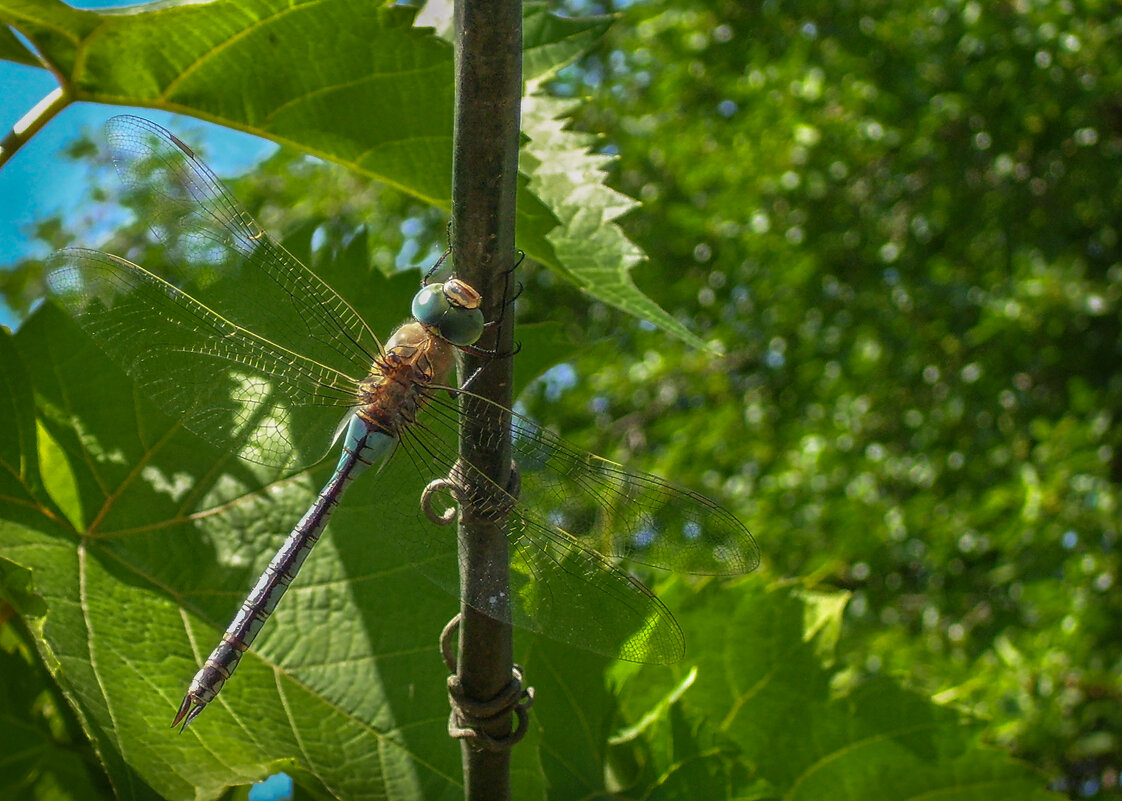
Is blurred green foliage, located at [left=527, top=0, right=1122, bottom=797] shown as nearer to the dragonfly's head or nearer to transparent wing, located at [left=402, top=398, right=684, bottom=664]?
transparent wing, located at [left=402, top=398, right=684, bottom=664]

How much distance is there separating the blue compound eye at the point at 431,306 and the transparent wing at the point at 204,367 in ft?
0.50

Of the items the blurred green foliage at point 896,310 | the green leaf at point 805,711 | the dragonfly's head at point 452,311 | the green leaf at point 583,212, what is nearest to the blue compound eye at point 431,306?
the dragonfly's head at point 452,311

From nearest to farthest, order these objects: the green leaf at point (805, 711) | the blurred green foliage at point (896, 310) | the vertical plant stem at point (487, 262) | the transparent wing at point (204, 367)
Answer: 1. the vertical plant stem at point (487, 262)
2. the transparent wing at point (204, 367)
3. the green leaf at point (805, 711)
4. the blurred green foliage at point (896, 310)

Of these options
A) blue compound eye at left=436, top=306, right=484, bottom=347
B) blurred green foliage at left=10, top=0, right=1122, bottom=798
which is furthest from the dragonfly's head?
blurred green foliage at left=10, top=0, right=1122, bottom=798

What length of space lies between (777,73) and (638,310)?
2871 millimetres

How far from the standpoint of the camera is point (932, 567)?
3.11 meters

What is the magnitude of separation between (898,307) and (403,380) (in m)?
2.82

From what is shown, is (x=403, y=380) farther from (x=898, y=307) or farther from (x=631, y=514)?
(x=898, y=307)

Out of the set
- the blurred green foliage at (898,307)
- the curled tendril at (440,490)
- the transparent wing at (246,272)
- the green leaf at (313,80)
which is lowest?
the blurred green foliage at (898,307)

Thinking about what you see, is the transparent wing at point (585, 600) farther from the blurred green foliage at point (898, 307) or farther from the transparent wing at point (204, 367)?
the blurred green foliage at point (898, 307)

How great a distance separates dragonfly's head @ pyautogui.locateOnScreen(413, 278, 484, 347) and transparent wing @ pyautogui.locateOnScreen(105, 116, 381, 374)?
0.16 metres

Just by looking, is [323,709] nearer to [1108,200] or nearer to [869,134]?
[869,134]

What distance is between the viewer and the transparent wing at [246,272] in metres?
0.81

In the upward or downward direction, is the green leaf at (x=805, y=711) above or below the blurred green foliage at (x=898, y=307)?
above
